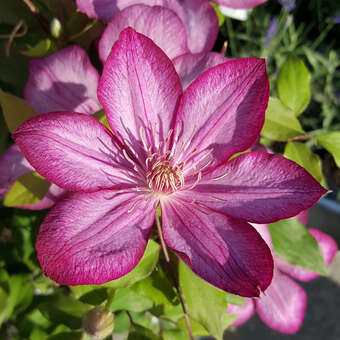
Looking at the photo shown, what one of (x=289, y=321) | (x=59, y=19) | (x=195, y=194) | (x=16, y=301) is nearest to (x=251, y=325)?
(x=289, y=321)

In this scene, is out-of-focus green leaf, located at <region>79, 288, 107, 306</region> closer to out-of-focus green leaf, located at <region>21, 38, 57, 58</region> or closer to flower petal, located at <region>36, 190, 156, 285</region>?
flower petal, located at <region>36, 190, 156, 285</region>

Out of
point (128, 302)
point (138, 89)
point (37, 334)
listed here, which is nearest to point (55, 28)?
point (138, 89)

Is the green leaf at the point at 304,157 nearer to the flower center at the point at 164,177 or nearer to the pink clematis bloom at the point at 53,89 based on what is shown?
the flower center at the point at 164,177

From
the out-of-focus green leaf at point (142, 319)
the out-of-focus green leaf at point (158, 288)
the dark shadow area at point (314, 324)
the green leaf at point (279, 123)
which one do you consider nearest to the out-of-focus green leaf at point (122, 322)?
the out-of-focus green leaf at point (142, 319)

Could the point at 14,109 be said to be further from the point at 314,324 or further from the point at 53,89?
the point at 314,324

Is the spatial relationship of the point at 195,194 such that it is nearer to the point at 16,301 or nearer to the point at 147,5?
the point at 147,5

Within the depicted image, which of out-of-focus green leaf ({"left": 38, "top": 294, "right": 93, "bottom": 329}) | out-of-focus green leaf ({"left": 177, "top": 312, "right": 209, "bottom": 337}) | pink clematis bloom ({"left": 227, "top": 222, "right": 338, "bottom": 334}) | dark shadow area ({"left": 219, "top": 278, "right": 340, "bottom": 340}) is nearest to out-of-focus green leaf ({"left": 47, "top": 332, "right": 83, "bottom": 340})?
out-of-focus green leaf ({"left": 38, "top": 294, "right": 93, "bottom": 329})
